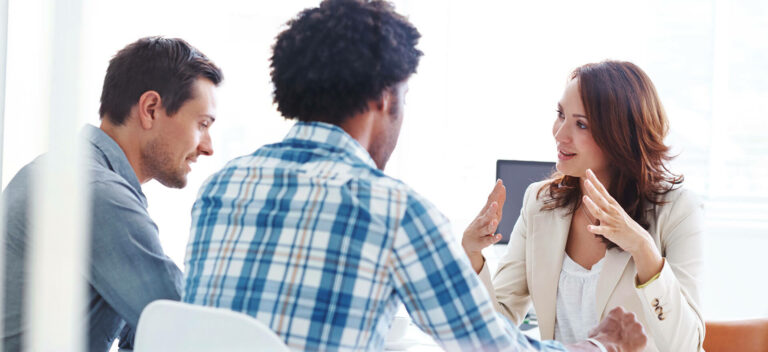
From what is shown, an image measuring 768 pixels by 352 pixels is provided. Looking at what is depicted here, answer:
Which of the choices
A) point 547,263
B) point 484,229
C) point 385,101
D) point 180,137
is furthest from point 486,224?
point 180,137

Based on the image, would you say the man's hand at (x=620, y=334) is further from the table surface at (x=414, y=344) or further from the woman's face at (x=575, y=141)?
the woman's face at (x=575, y=141)

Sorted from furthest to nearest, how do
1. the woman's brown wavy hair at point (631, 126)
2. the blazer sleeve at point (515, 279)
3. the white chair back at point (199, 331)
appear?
the blazer sleeve at point (515, 279), the woman's brown wavy hair at point (631, 126), the white chair back at point (199, 331)

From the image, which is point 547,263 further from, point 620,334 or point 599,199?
point 620,334

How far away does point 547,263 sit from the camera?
4.97 ft

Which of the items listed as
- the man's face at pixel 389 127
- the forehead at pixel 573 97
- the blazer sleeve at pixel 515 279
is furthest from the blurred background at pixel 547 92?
the man's face at pixel 389 127

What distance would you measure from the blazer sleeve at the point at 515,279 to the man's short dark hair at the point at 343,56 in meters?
0.78

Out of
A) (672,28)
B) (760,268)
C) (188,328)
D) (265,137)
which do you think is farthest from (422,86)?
(188,328)

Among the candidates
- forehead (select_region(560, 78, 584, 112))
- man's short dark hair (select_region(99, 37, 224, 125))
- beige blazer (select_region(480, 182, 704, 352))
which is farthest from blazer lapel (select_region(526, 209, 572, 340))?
man's short dark hair (select_region(99, 37, 224, 125))

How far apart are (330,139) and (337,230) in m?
0.14

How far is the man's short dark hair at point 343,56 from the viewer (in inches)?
35.7

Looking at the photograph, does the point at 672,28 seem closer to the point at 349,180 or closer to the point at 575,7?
the point at 575,7

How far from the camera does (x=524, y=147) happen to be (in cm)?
336

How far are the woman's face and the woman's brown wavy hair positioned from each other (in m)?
0.01

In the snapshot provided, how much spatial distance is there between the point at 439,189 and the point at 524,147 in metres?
0.46
